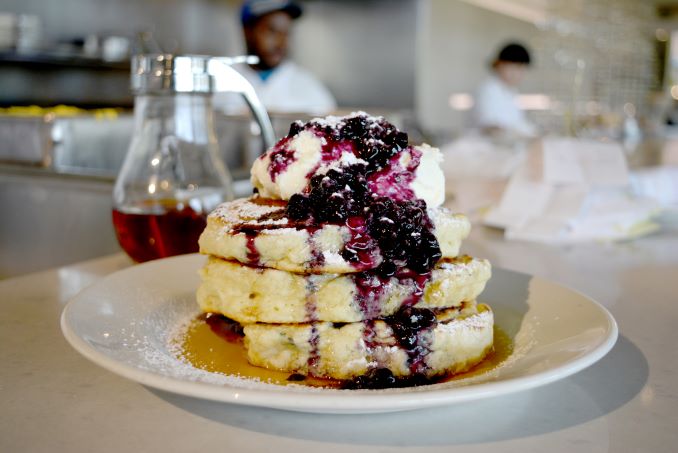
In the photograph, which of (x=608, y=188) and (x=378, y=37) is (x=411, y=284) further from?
(x=378, y=37)

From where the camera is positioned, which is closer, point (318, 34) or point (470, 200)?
point (470, 200)

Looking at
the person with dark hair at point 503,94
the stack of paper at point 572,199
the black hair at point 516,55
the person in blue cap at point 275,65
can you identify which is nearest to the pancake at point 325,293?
the stack of paper at point 572,199

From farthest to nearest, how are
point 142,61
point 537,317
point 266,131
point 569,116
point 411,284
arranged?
point 569,116 → point 266,131 → point 142,61 → point 537,317 → point 411,284

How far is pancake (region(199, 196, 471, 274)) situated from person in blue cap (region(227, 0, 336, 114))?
4.08 meters

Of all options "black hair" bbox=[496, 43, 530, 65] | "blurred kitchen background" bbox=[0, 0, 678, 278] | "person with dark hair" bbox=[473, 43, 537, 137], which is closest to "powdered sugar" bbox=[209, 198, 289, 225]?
"blurred kitchen background" bbox=[0, 0, 678, 278]

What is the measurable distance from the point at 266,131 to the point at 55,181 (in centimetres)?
101

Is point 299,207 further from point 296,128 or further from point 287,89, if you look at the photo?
point 287,89

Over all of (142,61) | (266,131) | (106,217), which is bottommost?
(106,217)

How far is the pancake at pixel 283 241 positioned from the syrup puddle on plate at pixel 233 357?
12cm

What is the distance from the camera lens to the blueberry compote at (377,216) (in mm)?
739

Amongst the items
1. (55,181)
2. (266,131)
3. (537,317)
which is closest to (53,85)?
(55,181)

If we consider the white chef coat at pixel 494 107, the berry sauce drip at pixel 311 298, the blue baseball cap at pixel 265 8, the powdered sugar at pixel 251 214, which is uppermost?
the blue baseball cap at pixel 265 8

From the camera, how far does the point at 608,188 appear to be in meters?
1.80

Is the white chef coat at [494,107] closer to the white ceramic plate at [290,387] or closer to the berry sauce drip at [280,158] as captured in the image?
the white ceramic plate at [290,387]
